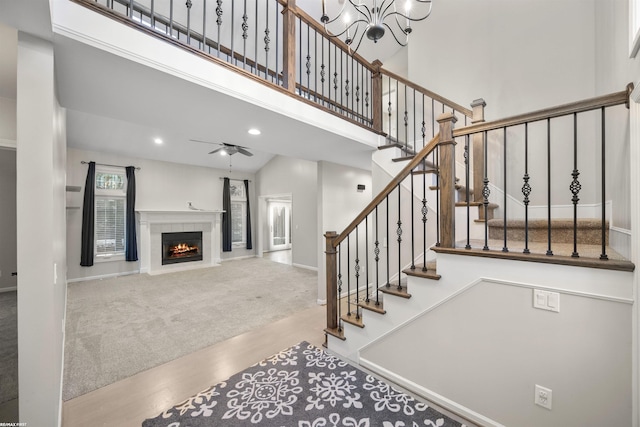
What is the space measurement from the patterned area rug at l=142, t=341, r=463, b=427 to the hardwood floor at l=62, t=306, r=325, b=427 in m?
0.14

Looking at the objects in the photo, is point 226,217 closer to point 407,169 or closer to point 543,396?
point 407,169

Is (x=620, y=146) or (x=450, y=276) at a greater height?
(x=620, y=146)

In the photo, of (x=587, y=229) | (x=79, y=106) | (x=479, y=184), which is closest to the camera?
(x=587, y=229)

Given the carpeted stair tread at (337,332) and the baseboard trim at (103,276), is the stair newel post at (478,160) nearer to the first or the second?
the carpeted stair tread at (337,332)

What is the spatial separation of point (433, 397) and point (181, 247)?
6839 millimetres

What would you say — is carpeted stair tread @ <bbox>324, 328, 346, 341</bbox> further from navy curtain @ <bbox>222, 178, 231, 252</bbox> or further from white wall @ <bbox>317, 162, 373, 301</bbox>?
navy curtain @ <bbox>222, 178, 231, 252</bbox>

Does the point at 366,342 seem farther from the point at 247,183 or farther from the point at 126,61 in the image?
the point at 247,183

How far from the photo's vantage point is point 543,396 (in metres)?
1.56

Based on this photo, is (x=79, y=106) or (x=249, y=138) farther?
(x=249, y=138)

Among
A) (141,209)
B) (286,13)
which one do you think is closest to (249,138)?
(286,13)

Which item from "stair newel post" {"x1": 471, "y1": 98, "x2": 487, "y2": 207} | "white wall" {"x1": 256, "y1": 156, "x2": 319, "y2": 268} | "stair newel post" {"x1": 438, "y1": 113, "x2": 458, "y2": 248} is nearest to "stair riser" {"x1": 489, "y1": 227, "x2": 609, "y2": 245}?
"stair newel post" {"x1": 471, "y1": 98, "x2": 487, "y2": 207}

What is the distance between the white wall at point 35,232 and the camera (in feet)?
4.89

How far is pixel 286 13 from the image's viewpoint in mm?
2676

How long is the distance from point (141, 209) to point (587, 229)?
303 inches
